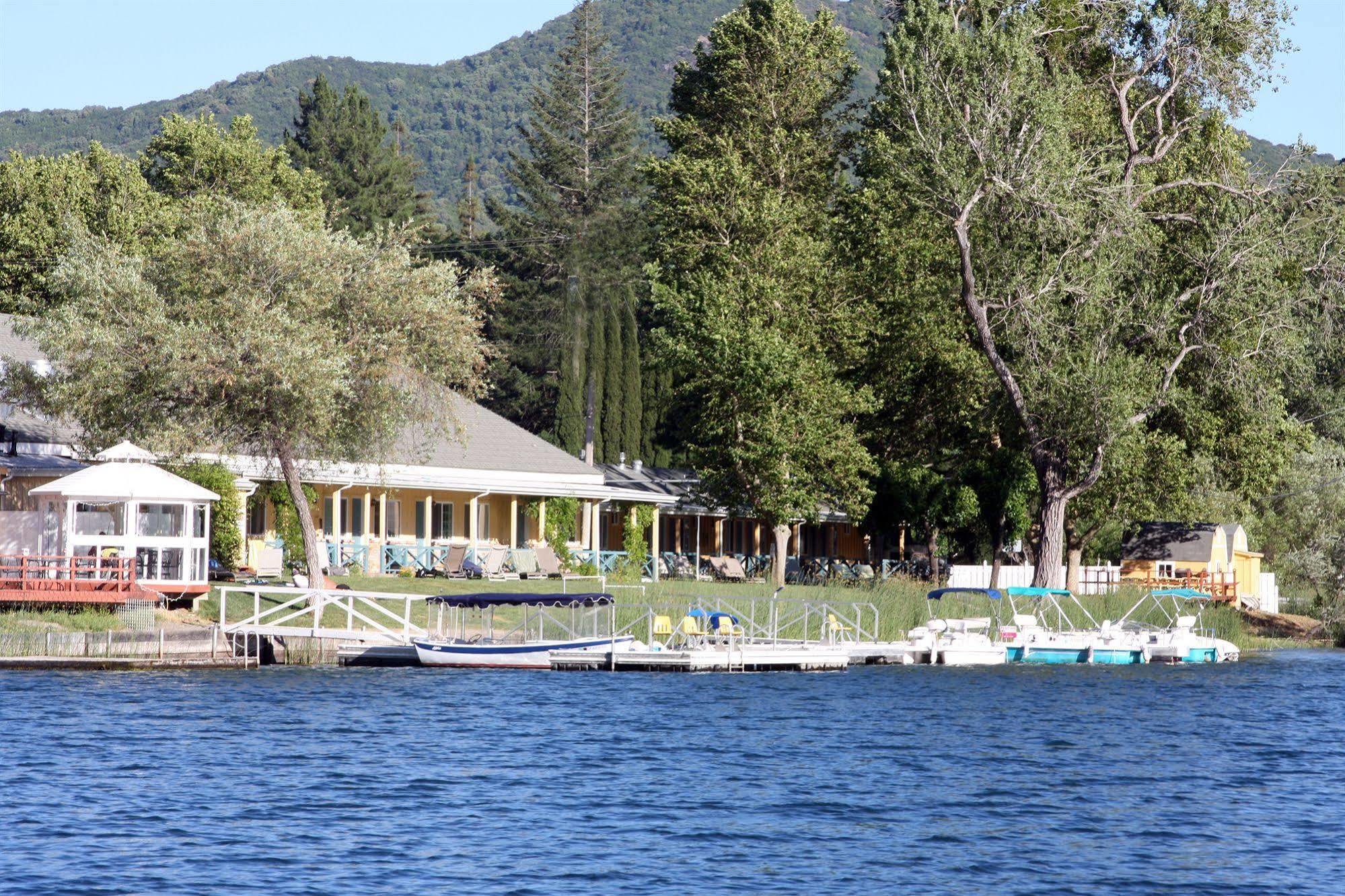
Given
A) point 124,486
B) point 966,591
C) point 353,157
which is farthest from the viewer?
point 353,157

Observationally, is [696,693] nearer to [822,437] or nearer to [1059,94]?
[822,437]

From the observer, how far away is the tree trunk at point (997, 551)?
2082 inches

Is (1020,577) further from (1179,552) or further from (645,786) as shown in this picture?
(645,786)

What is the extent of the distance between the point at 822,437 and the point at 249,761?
29364 millimetres

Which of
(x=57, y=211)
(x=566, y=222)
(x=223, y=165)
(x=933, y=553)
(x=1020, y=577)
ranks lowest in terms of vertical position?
(x=1020, y=577)

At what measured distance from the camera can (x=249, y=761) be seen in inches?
915

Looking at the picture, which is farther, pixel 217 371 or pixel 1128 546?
pixel 1128 546

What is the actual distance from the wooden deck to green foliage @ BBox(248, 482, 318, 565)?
23.8 ft

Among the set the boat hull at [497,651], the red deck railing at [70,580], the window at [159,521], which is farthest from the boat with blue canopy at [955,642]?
the red deck railing at [70,580]

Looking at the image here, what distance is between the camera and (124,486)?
35.2 m

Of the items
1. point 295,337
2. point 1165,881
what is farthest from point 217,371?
point 1165,881

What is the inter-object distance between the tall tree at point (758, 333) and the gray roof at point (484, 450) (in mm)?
4546

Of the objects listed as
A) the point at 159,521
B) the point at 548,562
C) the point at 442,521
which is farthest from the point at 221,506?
the point at 442,521

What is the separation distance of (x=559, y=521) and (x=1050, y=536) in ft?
47.2
